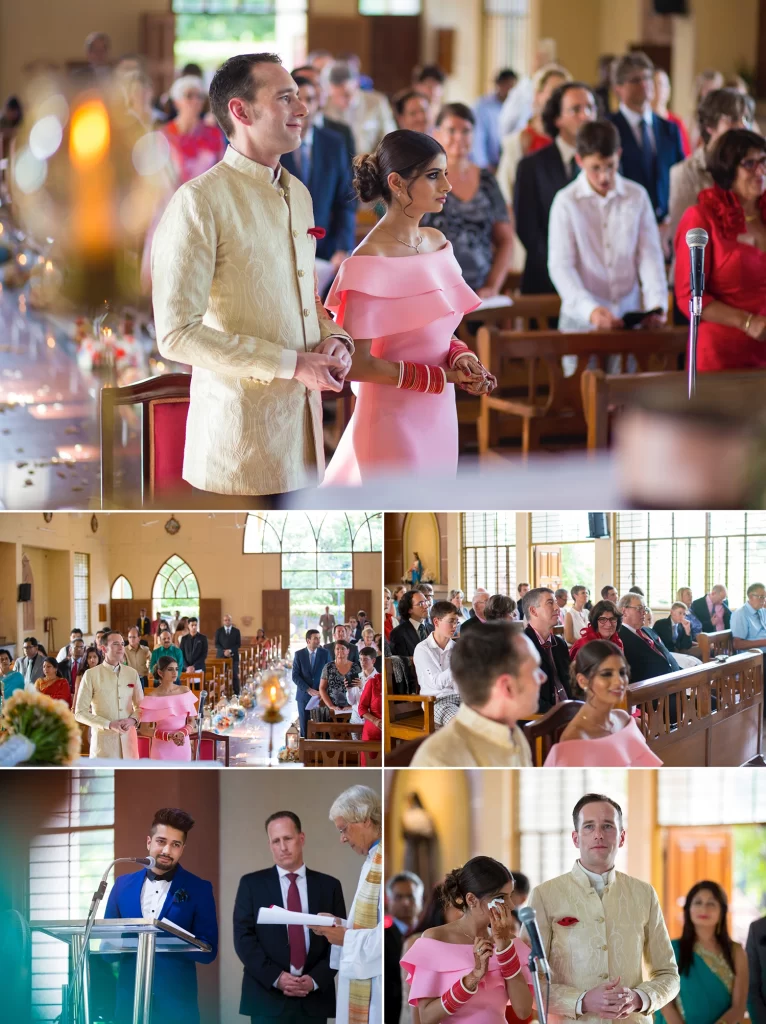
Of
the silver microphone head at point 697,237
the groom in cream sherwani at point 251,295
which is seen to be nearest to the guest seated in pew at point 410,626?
the groom in cream sherwani at point 251,295

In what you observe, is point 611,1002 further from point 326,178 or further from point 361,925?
point 326,178

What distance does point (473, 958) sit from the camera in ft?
9.26

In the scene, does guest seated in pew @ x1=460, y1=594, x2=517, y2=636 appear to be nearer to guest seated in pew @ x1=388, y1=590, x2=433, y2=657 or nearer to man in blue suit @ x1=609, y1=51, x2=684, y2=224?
guest seated in pew @ x1=388, y1=590, x2=433, y2=657

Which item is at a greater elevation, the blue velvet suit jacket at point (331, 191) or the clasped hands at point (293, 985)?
the blue velvet suit jacket at point (331, 191)

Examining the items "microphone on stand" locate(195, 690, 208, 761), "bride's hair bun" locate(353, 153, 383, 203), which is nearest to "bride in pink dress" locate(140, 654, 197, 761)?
"microphone on stand" locate(195, 690, 208, 761)

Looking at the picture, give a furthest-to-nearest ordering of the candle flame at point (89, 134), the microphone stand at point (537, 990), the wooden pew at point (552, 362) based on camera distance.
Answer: the candle flame at point (89, 134)
the wooden pew at point (552, 362)
the microphone stand at point (537, 990)

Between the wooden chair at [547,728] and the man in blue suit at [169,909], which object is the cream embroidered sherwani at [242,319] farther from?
the man in blue suit at [169,909]

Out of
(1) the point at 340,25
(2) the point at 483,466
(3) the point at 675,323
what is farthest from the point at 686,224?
(1) the point at 340,25

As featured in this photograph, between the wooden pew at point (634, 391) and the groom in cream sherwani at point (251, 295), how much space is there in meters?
0.74

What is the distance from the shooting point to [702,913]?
2.90 m

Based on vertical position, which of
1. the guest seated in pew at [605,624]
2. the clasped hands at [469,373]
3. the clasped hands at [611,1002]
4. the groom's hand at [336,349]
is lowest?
the clasped hands at [611,1002]

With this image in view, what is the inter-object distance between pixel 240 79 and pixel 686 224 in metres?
1.28

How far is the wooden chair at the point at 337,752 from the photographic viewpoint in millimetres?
2900

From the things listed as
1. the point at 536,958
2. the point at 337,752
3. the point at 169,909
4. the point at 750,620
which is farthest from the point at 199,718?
the point at 750,620
